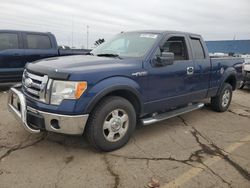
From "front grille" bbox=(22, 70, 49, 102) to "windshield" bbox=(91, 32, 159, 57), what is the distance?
56.6 inches

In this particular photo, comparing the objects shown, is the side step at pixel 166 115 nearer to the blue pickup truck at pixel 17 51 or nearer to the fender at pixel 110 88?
the fender at pixel 110 88

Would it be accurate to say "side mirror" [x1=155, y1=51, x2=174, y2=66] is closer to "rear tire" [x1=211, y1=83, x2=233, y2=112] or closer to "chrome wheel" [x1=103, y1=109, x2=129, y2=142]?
"chrome wheel" [x1=103, y1=109, x2=129, y2=142]

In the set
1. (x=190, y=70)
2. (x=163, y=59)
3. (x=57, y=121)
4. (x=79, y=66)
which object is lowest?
(x=57, y=121)

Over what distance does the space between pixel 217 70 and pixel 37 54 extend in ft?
17.2

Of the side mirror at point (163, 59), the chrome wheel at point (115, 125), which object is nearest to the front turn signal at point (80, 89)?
the chrome wheel at point (115, 125)

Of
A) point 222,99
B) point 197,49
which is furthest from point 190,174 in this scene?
point 222,99

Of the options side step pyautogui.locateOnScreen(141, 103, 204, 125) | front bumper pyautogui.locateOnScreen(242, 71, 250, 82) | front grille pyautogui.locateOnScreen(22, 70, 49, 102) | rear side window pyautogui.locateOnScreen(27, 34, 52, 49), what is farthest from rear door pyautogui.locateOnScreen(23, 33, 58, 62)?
front bumper pyautogui.locateOnScreen(242, 71, 250, 82)

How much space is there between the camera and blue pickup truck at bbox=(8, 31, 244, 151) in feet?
11.6

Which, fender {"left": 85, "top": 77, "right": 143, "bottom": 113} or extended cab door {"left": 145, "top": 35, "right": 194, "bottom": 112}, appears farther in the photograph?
extended cab door {"left": 145, "top": 35, "right": 194, "bottom": 112}

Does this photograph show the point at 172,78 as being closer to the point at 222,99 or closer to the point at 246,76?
the point at 222,99

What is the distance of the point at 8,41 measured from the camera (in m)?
7.95

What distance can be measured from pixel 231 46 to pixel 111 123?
26.9 metres

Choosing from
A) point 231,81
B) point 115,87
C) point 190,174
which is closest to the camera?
point 190,174

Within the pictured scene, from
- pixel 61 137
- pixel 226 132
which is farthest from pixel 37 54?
pixel 226 132
